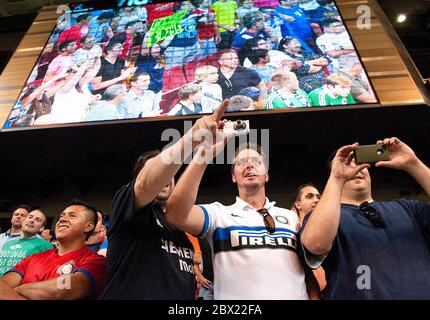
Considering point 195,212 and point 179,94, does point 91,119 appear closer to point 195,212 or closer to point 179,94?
point 179,94

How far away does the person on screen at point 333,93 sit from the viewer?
237 cm

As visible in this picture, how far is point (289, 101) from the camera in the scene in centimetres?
242

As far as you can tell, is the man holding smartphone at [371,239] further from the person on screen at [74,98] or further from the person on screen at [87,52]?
the person on screen at [87,52]

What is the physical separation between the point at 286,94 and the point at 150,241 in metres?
1.65

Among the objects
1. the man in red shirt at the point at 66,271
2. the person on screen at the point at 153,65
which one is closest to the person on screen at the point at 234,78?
the person on screen at the point at 153,65

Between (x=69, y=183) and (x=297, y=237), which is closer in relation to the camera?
(x=297, y=237)

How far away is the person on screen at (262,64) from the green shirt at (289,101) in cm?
18

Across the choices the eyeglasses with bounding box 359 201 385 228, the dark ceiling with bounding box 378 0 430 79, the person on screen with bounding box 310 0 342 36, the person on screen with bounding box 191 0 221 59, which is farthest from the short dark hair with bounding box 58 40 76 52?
the dark ceiling with bounding box 378 0 430 79

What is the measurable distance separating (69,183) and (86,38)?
1.45 metres

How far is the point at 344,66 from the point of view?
256 centimetres

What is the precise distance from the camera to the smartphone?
50.9 inches
